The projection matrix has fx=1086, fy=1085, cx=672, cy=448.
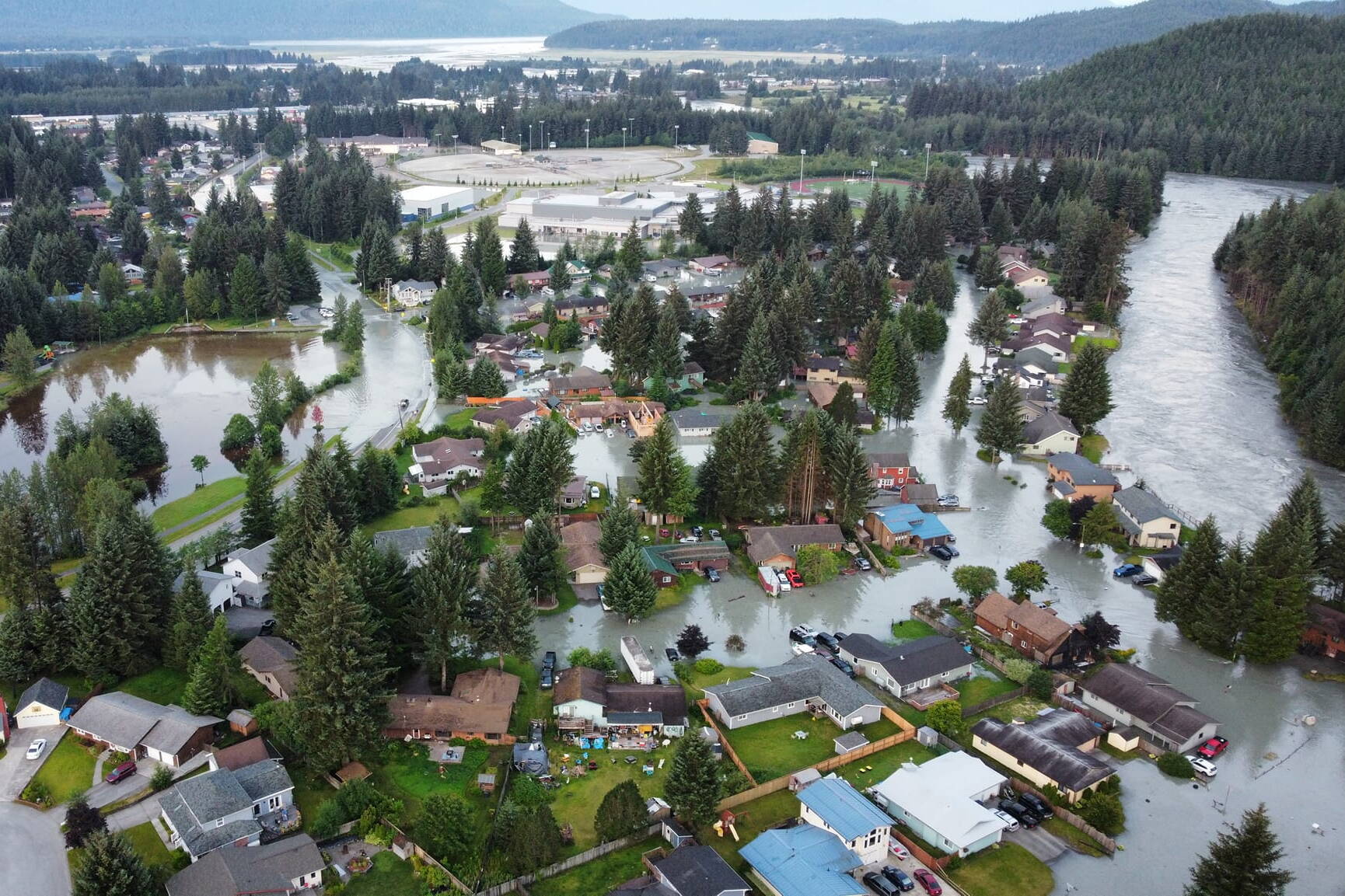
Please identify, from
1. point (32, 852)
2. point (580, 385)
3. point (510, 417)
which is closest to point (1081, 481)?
point (580, 385)

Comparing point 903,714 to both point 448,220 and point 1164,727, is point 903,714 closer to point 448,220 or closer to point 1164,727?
point 1164,727

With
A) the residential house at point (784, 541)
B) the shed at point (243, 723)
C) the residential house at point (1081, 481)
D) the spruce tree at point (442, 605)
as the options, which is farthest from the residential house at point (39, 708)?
the residential house at point (1081, 481)

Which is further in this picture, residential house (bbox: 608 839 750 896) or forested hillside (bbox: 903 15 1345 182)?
forested hillside (bbox: 903 15 1345 182)

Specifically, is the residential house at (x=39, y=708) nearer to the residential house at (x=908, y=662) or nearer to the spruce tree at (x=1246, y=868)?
the residential house at (x=908, y=662)

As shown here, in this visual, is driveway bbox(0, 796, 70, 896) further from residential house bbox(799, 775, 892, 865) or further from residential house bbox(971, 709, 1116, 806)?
residential house bbox(971, 709, 1116, 806)

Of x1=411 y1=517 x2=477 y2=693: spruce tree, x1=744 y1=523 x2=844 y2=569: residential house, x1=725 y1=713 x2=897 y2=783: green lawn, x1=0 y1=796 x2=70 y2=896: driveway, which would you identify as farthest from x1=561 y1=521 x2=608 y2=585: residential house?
x1=0 y1=796 x2=70 y2=896: driveway

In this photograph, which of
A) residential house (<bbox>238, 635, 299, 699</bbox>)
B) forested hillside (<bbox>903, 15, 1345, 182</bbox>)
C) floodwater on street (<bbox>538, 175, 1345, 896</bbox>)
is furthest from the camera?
forested hillside (<bbox>903, 15, 1345, 182</bbox>)
